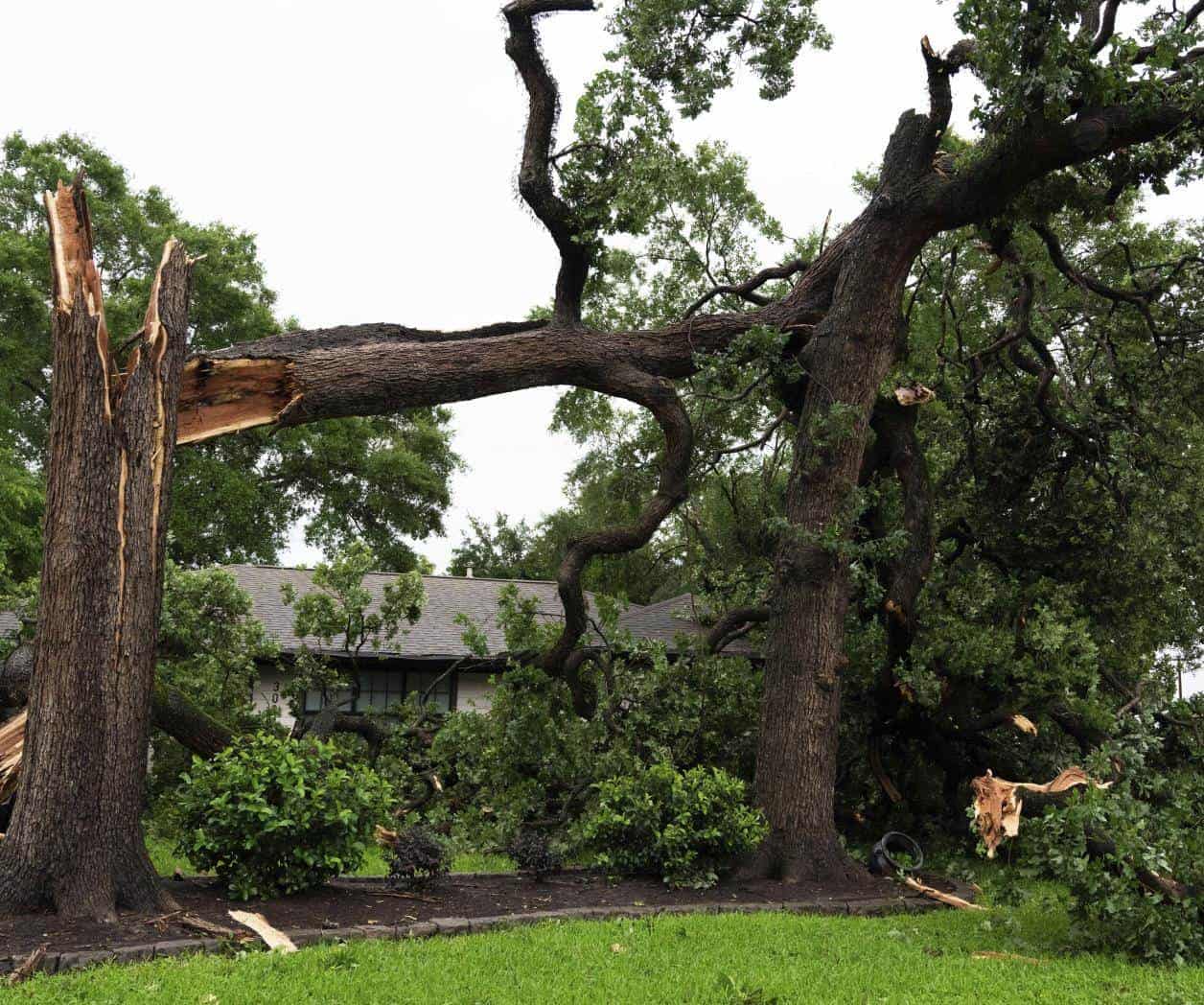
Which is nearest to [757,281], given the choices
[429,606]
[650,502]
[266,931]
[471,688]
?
[650,502]

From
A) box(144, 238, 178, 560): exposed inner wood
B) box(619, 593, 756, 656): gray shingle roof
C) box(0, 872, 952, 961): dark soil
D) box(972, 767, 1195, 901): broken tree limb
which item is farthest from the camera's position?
box(619, 593, 756, 656): gray shingle roof

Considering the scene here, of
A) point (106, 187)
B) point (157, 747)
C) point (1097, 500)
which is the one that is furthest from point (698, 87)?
point (106, 187)

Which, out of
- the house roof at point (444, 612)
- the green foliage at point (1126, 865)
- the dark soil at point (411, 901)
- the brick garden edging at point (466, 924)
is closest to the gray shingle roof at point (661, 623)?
the house roof at point (444, 612)

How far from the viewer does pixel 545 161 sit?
10414 millimetres

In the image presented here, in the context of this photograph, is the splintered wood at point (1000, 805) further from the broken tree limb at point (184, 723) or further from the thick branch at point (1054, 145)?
the broken tree limb at point (184, 723)

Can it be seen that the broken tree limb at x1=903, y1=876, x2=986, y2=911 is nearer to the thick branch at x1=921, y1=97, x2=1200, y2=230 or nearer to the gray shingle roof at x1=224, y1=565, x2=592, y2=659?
the thick branch at x1=921, y1=97, x2=1200, y2=230

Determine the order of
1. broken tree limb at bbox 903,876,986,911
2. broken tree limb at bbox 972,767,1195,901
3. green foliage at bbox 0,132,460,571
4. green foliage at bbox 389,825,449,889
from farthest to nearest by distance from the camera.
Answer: green foliage at bbox 0,132,460,571 < broken tree limb at bbox 903,876,986,911 < green foliage at bbox 389,825,449,889 < broken tree limb at bbox 972,767,1195,901

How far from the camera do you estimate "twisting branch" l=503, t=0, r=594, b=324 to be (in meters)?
10.1

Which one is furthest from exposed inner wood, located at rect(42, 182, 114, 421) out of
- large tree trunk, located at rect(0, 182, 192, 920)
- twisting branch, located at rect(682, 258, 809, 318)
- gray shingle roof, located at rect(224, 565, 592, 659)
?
gray shingle roof, located at rect(224, 565, 592, 659)

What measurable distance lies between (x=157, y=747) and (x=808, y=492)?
782cm

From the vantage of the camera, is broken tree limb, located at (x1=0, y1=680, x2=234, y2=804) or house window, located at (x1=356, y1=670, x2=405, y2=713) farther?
house window, located at (x1=356, y1=670, x2=405, y2=713)

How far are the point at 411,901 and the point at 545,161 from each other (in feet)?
23.1

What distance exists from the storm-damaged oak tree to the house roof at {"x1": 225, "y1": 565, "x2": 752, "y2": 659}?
645 centimetres

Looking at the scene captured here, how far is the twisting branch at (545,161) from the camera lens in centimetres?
1012
